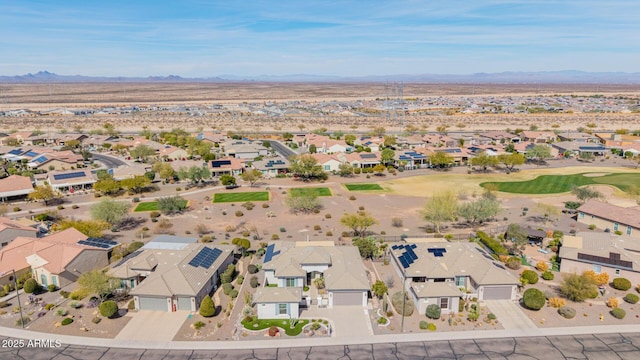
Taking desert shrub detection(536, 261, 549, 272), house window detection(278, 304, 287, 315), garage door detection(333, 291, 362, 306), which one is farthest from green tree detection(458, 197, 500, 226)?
house window detection(278, 304, 287, 315)

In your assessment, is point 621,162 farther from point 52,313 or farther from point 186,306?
point 52,313

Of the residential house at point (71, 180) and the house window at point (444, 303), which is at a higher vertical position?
the residential house at point (71, 180)

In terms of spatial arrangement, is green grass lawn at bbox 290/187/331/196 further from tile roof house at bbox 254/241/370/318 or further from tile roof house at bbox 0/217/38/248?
tile roof house at bbox 0/217/38/248

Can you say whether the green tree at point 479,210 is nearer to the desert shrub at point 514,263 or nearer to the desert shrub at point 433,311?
the desert shrub at point 514,263

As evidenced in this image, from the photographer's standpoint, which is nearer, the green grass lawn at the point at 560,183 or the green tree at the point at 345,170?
the green grass lawn at the point at 560,183

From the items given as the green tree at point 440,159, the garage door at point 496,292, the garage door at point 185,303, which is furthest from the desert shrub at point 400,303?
the green tree at point 440,159

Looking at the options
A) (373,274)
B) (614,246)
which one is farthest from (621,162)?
(373,274)

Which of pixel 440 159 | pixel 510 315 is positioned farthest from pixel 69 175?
pixel 510 315
